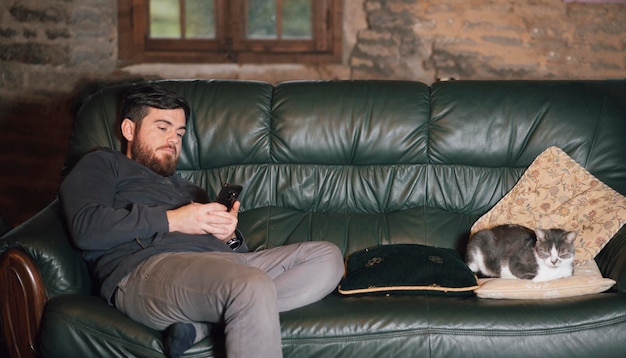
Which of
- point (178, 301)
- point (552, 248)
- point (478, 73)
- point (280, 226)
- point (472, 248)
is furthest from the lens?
point (478, 73)

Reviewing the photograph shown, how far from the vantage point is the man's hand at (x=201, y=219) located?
240 centimetres

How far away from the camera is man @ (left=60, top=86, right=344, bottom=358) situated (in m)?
2.09

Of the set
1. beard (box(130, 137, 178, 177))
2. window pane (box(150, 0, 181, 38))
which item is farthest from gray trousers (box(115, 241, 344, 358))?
window pane (box(150, 0, 181, 38))

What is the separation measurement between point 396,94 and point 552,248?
3.08 feet

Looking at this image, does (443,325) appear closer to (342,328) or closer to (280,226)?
(342,328)

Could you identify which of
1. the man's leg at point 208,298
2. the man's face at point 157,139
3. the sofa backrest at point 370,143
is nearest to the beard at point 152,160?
the man's face at point 157,139

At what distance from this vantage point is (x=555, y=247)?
2523mm

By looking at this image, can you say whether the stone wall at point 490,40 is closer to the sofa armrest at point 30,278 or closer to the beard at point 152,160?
the beard at point 152,160

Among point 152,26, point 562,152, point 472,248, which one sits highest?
point 152,26

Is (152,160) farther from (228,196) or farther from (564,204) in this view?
(564,204)

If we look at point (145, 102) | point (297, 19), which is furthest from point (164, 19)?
point (145, 102)

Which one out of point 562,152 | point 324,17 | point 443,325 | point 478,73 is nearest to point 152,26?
point 324,17

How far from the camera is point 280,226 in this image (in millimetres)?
3002

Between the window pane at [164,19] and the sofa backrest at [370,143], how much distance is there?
192 cm
